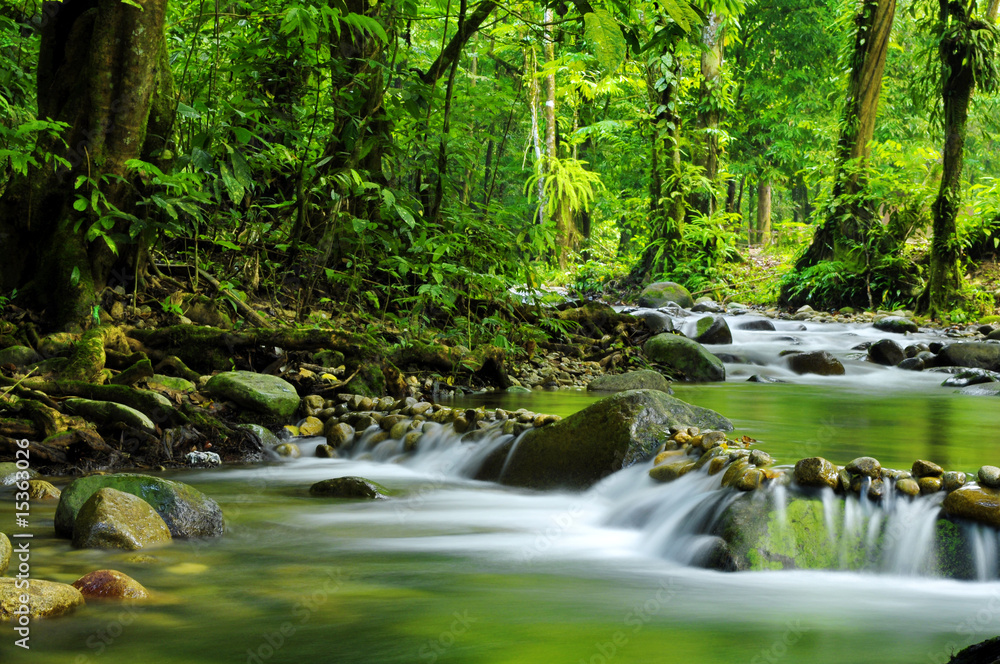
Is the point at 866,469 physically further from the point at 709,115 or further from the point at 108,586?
the point at 709,115

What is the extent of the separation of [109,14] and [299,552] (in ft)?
13.9

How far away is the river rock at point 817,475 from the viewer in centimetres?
309

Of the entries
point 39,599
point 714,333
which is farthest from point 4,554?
point 714,333

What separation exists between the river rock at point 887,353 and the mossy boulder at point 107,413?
8706 millimetres

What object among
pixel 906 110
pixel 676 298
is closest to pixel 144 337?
pixel 676 298

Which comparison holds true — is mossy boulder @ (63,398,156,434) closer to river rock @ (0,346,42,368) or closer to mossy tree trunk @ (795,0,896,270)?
river rock @ (0,346,42,368)

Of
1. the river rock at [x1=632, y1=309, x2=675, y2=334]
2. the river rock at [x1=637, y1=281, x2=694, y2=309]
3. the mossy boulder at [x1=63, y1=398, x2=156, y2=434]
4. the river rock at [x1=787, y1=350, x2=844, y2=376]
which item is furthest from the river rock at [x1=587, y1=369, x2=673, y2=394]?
the river rock at [x1=637, y1=281, x2=694, y2=309]

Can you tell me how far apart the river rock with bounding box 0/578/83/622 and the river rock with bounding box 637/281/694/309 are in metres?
13.4

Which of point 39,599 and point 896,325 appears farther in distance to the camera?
point 896,325

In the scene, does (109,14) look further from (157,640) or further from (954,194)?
(954,194)

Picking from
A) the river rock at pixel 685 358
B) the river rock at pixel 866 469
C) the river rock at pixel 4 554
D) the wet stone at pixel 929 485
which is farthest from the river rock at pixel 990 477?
the river rock at pixel 685 358

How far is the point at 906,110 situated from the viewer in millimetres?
26531

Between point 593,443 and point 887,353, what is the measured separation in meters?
7.14
